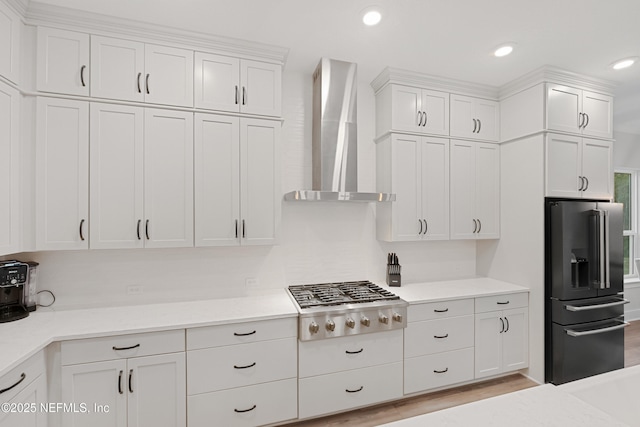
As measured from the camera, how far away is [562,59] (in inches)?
102

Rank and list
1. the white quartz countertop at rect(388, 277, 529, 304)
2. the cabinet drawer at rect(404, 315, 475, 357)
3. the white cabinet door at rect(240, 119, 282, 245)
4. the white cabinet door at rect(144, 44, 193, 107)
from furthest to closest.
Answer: the white quartz countertop at rect(388, 277, 529, 304) < the cabinet drawer at rect(404, 315, 475, 357) < the white cabinet door at rect(240, 119, 282, 245) < the white cabinet door at rect(144, 44, 193, 107)

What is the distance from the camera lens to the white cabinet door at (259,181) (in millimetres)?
2393

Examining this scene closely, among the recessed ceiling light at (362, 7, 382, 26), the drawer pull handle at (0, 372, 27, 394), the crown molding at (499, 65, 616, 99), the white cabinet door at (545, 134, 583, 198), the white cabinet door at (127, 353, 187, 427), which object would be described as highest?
the recessed ceiling light at (362, 7, 382, 26)

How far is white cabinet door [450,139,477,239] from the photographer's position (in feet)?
10.1

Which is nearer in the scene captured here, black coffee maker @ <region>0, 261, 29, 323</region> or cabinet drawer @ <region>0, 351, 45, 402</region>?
cabinet drawer @ <region>0, 351, 45, 402</region>

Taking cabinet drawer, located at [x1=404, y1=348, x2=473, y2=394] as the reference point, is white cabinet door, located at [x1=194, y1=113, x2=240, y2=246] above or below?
above

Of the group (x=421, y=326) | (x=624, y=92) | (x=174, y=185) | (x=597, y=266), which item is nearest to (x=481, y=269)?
(x=597, y=266)

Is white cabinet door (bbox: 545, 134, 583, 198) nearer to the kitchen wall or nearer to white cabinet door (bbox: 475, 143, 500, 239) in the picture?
white cabinet door (bbox: 475, 143, 500, 239)

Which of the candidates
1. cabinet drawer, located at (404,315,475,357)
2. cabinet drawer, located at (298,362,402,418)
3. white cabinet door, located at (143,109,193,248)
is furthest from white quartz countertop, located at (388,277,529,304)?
white cabinet door, located at (143,109,193,248)

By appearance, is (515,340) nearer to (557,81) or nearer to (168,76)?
(557,81)

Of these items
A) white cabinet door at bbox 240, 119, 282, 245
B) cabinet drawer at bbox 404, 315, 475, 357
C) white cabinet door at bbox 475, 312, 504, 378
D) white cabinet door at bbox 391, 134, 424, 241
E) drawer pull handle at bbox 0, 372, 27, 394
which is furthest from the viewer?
white cabinet door at bbox 391, 134, 424, 241

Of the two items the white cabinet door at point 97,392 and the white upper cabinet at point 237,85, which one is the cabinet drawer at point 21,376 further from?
the white upper cabinet at point 237,85

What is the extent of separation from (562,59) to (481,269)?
7.02 feet

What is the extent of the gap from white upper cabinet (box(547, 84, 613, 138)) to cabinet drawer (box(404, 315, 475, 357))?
1.95 meters
